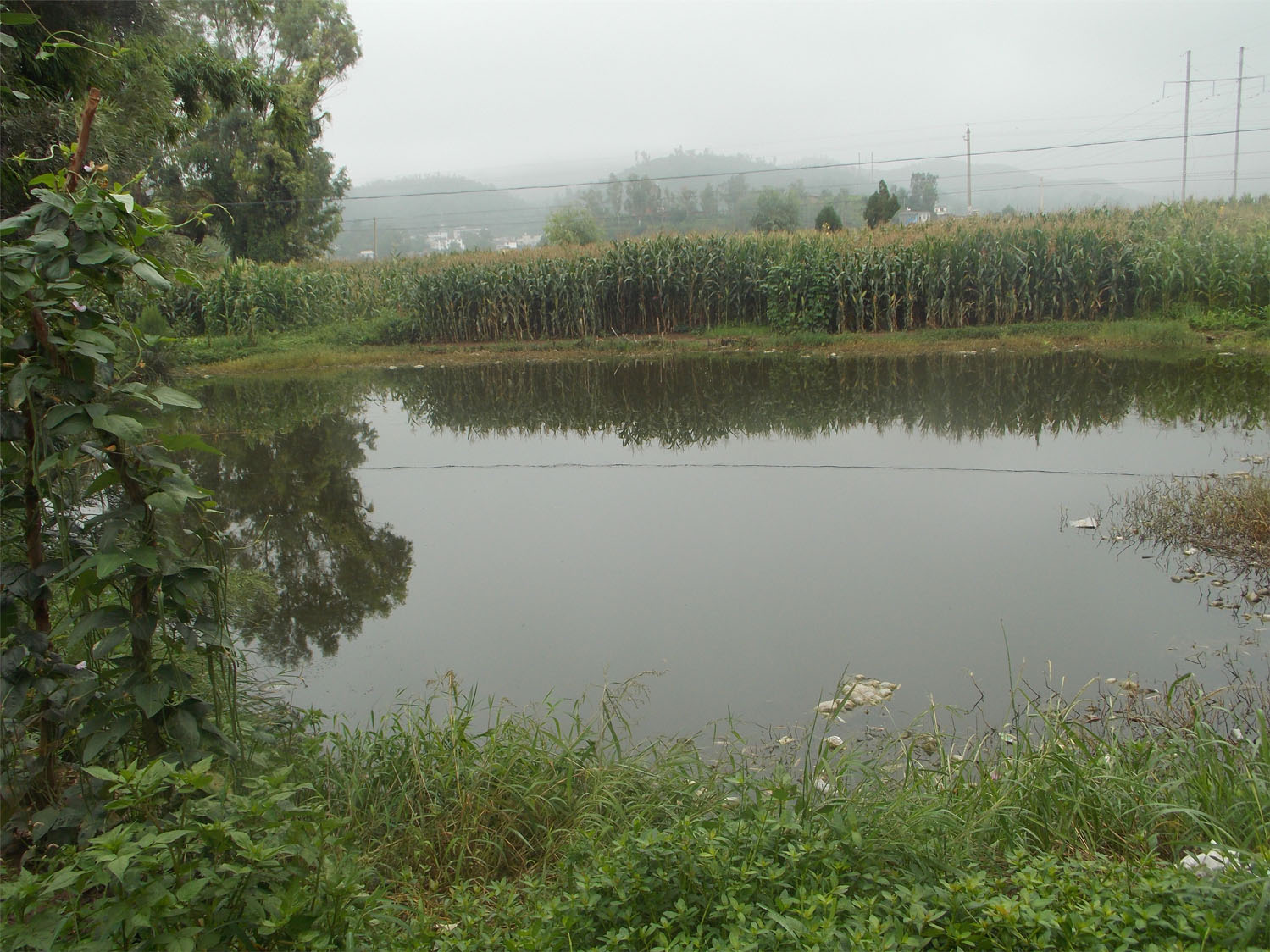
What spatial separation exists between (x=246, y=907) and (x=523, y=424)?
372 inches

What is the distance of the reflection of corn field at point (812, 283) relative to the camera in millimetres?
15438

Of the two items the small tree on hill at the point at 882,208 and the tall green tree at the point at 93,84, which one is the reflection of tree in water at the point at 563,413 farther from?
the small tree on hill at the point at 882,208

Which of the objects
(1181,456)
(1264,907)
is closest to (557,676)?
(1264,907)

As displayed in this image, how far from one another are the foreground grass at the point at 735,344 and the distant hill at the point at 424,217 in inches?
894

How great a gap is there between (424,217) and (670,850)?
100349 mm

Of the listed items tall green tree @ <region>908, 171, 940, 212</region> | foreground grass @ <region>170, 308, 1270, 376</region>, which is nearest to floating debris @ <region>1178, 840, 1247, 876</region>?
foreground grass @ <region>170, 308, 1270, 376</region>

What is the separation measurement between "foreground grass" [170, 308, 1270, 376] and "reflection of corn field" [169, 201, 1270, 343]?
0.60 metres

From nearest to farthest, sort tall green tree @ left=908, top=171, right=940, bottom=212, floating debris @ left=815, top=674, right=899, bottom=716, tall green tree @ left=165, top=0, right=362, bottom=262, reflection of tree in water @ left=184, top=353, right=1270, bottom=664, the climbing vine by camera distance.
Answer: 1. the climbing vine
2. floating debris @ left=815, top=674, right=899, bottom=716
3. reflection of tree in water @ left=184, top=353, right=1270, bottom=664
4. tall green tree @ left=165, top=0, right=362, bottom=262
5. tall green tree @ left=908, top=171, right=940, bottom=212

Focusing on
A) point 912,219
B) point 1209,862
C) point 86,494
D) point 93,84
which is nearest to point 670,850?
point 1209,862

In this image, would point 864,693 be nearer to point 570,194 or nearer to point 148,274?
point 148,274

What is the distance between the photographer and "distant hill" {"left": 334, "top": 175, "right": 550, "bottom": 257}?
81.1m

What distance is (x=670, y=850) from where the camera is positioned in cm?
238

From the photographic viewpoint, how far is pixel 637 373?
14836 millimetres

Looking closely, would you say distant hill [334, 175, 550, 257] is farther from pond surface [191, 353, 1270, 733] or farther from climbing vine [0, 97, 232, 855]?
climbing vine [0, 97, 232, 855]
